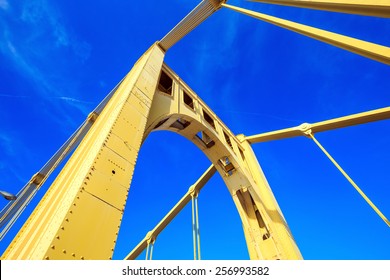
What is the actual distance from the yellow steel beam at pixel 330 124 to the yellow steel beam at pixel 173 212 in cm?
347

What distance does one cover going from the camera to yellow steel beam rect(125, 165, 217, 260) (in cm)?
1173

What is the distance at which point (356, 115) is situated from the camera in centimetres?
741

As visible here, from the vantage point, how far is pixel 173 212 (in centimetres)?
1325

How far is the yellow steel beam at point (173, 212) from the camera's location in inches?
462

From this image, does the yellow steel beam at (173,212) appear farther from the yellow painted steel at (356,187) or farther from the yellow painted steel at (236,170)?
the yellow painted steel at (356,187)

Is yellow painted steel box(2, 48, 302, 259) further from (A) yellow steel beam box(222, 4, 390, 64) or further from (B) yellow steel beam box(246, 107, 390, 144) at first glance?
(A) yellow steel beam box(222, 4, 390, 64)

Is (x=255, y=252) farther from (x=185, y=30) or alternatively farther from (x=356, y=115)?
(x=185, y=30)

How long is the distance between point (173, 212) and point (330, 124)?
959 centimetres

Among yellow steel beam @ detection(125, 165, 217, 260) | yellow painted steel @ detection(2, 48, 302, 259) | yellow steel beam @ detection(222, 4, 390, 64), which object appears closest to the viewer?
yellow steel beam @ detection(222, 4, 390, 64)

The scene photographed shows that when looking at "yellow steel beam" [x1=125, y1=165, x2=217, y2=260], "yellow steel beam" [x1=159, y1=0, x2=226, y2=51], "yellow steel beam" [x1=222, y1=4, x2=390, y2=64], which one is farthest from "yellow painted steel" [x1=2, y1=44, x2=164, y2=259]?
"yellow steel beam" [x1=125, y1=165, x2=217, y2=260]

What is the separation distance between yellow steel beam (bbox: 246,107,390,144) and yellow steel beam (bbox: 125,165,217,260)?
3469mm
